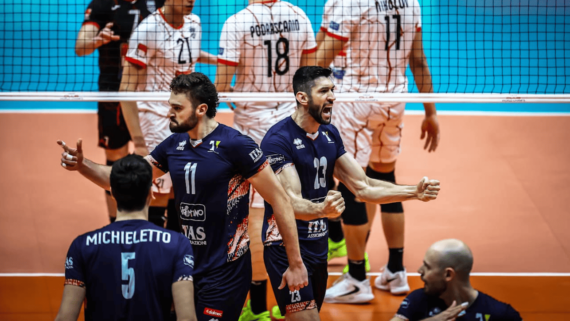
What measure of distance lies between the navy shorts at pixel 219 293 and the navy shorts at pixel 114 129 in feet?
11.7

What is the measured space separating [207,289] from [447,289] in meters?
1.43

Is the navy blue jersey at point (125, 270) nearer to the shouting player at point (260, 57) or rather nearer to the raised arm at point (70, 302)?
the raised arm at point (70, 302)

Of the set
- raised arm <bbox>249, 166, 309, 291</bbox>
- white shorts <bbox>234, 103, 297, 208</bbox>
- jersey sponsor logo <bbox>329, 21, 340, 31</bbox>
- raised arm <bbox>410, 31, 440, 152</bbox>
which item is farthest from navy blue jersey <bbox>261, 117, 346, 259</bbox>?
raised arm <bbox>410, 31, 440, 152</bbox>

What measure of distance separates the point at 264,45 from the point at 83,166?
2784 mm

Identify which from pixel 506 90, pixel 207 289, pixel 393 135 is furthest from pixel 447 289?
pixel 506 90

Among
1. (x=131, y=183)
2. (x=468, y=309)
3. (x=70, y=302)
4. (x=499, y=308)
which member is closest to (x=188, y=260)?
(x=131, y=183)

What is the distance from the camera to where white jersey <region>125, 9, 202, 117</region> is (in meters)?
6.63

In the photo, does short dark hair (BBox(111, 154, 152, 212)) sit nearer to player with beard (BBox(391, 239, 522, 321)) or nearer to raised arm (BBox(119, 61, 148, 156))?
player with beard (BBox(391, 239, 522, 321))

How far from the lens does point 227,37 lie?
6.60 meters

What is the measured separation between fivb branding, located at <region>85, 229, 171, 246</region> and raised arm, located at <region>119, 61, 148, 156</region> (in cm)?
311

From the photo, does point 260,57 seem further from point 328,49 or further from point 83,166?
point 83,166

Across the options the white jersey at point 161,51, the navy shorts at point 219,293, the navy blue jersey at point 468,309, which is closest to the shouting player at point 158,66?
the white jersey at point 161,51

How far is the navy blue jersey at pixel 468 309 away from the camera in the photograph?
4.07 m

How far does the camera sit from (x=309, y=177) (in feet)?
15.7
